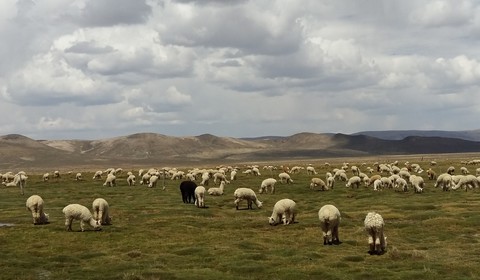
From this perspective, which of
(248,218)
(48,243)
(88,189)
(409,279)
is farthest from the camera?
(88,189)

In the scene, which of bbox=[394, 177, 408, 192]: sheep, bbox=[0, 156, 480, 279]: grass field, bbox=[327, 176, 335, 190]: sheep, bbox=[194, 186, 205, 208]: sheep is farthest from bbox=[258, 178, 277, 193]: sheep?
bbox=[394, 177, 408, 192]: sheep

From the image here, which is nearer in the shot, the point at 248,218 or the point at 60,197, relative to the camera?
the point at 248,218

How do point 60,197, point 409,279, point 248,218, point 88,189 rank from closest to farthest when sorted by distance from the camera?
1. point 409,279
2. point 248,218
3. point 60,197
4. point 88,189

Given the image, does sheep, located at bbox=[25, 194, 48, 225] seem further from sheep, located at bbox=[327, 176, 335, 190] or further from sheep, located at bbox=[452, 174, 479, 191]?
sheep, located at bbox=[452, 174, 479, 191]

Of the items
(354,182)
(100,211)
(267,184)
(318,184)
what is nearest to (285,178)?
(318,184)

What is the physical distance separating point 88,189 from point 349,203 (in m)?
36.9

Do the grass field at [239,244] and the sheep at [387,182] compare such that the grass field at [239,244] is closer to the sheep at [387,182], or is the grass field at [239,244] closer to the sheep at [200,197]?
the sheep at [200,197]

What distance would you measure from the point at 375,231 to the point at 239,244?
794 cm

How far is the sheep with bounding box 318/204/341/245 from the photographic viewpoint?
3045cm

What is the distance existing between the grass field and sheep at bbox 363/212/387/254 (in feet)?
1.68

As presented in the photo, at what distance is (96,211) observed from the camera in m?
39.0

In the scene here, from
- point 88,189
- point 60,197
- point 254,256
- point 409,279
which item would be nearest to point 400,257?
point 409,279

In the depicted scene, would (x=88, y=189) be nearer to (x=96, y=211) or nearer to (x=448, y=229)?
(x=96, y=211)

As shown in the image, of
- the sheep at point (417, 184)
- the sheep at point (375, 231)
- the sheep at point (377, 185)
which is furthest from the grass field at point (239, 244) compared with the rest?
the sheep at point (377, 185)
